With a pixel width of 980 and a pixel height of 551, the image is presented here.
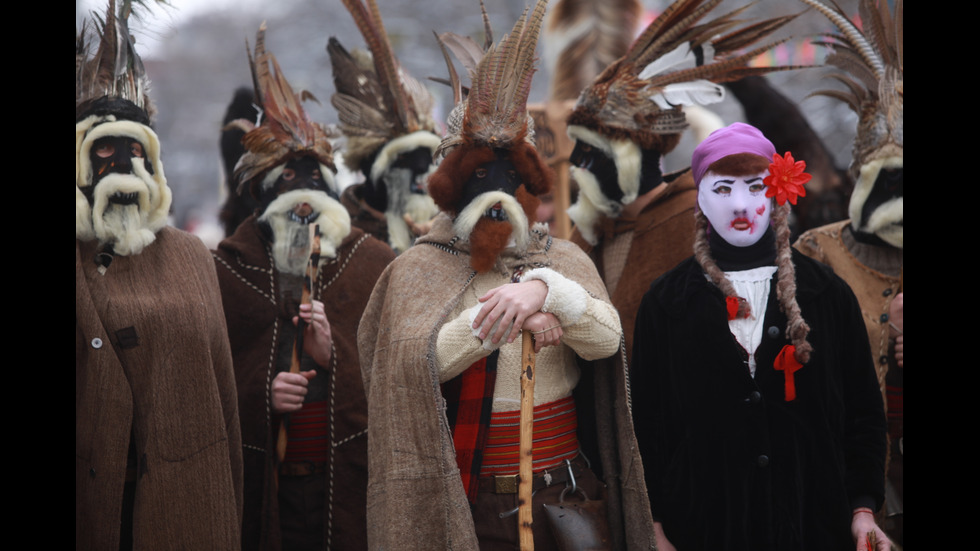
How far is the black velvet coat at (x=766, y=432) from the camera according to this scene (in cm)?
301

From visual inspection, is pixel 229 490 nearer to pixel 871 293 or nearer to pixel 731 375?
pixel 731 375

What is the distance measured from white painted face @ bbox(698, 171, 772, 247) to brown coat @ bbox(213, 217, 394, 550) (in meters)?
2.06

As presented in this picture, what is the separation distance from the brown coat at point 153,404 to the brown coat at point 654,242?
6.55 feet

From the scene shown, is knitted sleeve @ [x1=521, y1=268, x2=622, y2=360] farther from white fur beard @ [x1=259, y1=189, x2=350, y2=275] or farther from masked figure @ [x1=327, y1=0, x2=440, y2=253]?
masked figure @ [x1=327, y1=0, x2=440, y2=253]

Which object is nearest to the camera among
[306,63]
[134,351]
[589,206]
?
[134,351]

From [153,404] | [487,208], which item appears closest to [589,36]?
[487,208]

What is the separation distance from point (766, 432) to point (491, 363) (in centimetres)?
103

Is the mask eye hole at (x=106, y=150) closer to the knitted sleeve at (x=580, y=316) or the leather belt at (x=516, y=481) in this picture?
the knitted sleeve at (x=580, y=316)

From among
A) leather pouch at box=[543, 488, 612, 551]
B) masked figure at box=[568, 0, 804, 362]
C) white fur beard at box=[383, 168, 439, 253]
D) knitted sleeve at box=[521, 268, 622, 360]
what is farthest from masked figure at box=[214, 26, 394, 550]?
knitted sleeve at box=[521, 268, 622, 360]

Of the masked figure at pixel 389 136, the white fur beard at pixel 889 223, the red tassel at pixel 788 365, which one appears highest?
the masked figure at pixel 389 136

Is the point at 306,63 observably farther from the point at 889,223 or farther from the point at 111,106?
the point at 889,223

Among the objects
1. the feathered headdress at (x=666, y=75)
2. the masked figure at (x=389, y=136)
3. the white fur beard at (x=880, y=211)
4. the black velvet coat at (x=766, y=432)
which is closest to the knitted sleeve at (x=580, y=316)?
the black velvet coat at (x=766, y=432)

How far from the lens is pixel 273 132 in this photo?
15.0 ft

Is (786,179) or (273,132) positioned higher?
(273,132)
